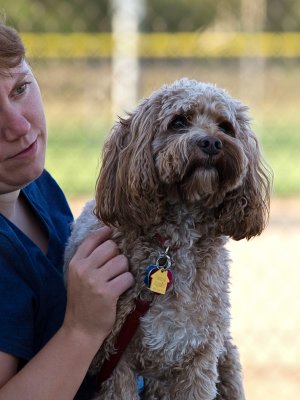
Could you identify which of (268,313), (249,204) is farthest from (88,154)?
(249,204)

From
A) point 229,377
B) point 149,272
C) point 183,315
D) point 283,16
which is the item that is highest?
point 149,272

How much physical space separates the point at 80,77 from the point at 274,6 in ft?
18.4

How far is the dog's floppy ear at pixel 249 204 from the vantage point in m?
2.58

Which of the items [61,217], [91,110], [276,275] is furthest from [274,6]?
[61,217]

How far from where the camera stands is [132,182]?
8.13 feet

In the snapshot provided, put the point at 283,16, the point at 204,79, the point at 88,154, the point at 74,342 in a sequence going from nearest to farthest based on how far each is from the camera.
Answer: the point at 74,342, the point at 204,79, the point at 88,154, the point at 283,16

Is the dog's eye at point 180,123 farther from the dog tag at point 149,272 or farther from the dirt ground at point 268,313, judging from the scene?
the dirt ground at point 268,313

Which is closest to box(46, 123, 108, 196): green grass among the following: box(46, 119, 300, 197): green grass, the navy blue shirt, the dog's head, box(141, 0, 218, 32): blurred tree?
box(46, 119, 300, 197): green grass

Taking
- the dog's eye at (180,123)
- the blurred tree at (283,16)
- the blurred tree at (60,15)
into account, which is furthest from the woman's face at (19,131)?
the blurred tree at (283,16)

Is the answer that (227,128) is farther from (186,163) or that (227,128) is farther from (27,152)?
(27,152)

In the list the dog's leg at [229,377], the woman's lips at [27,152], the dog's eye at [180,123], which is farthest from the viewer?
the dog's leg at [229,377]

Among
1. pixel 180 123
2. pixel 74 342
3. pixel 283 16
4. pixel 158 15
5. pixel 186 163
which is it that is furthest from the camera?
pixel 283 16

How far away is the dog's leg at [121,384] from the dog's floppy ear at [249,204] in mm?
463

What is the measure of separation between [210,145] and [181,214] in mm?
237
